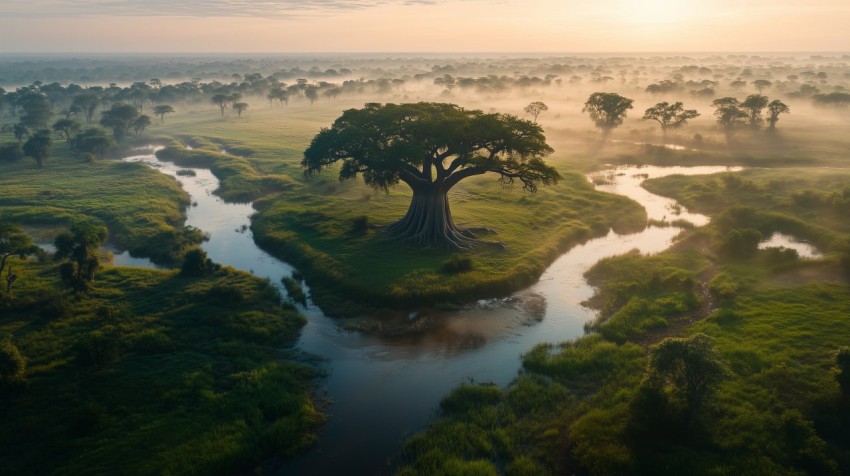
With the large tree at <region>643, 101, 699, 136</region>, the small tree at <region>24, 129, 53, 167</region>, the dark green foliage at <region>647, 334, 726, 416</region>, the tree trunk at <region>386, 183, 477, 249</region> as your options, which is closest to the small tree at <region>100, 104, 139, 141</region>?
the small tree at <region>24, 129, 53, 167</region>

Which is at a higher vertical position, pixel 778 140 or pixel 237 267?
pixel 778 140

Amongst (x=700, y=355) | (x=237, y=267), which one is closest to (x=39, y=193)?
(x=237, y=267)

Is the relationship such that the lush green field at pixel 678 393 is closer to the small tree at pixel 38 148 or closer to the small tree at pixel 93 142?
the small tree at pixel 38 148

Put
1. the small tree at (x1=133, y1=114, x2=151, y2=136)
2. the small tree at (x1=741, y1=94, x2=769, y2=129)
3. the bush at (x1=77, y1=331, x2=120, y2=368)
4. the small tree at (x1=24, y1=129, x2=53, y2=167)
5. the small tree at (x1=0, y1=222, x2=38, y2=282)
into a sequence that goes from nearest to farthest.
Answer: the bush at (x1=77, y1=331, x2=120, y2=368) < the small tree at (x1=0, y1=222, x2=38, y2=282) < the small tree at (x1=24, y1=129, x2=53, y2=167) < the small tree at (x1=741, y1=94, x2=769, y2=129) < the small tree at (x1=133, y1=114, x2=151, y2=136)

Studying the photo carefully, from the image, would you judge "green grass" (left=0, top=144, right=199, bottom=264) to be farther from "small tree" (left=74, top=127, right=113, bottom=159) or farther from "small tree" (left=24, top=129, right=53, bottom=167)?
"small tree" (left=74, top=127, right=113, bottom=159)

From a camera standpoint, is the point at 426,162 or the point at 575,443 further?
the point at 426,162

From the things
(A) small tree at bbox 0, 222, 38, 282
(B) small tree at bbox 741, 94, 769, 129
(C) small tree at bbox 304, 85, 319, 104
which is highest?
(C) small tree at bbox 304, 85, 319, 104

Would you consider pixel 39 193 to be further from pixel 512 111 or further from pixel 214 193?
pixel 512 111
